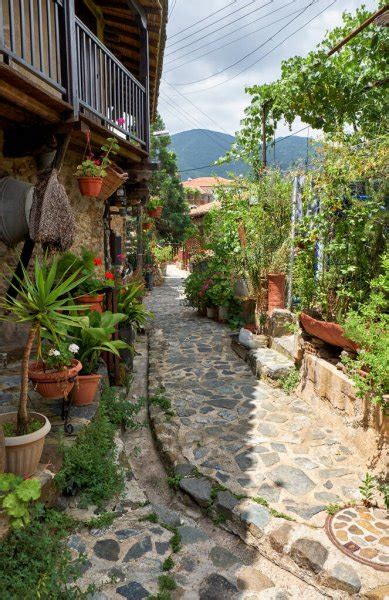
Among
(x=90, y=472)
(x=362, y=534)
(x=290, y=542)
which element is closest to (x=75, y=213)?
(x=90, y=472)

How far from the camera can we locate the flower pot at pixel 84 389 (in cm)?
379

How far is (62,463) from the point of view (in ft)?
9.71

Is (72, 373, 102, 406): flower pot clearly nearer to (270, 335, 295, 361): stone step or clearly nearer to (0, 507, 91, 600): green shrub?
(0, 507, 91, 600): green shrub

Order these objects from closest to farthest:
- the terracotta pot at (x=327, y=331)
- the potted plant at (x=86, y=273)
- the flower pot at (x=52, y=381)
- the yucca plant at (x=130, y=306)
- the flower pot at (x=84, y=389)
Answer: the flower pot at (x=52, y=381), the flower pot at (x=84, y=389), the terracotta pot at (x=327, y=331), the potted plant at (x=86, y=273), the yucca plant at (x=130, y=306)

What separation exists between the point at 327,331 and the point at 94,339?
8.57 ft

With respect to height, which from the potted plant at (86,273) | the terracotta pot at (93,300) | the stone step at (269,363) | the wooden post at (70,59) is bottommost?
the stone step at (269,363)

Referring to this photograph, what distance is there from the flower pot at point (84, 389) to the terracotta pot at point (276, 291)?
4.16 meters

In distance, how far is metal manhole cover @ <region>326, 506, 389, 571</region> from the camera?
9.12 ft

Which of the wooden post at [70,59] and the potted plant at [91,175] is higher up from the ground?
the wooden post at [70,59]

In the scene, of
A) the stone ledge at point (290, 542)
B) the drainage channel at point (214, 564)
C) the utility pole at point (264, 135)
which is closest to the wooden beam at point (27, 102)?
the drainage channel at point (214, 564)

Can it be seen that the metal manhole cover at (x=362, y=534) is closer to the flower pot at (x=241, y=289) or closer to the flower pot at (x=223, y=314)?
the flower pot at (x=241, y=289)

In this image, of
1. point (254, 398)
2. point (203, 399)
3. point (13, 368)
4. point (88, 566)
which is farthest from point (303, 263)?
point (88, 566)

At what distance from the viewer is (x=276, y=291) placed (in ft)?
24.1

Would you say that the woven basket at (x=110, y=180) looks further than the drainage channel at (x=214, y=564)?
Yes
